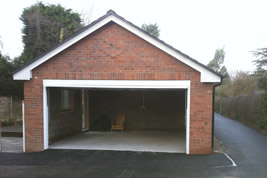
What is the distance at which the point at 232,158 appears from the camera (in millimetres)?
6559

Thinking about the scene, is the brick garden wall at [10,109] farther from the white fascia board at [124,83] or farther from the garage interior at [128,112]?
the white fascia board at [124,83]

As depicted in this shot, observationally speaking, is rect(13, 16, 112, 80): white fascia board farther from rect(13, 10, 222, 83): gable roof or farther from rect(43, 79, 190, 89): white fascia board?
rect(43, 79, 190, 89): white fascia board

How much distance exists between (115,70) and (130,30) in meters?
1.44

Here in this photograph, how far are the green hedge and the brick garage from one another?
651 centimetres

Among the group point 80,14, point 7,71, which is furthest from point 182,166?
point 80,14

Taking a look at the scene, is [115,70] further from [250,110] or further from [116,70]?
[250,110]

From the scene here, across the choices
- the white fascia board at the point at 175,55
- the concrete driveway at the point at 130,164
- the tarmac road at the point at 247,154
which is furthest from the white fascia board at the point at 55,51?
the tarmac road at the point at 247,154

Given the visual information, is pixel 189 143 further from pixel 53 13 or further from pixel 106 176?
pixel 53 13

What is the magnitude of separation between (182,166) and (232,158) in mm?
1954

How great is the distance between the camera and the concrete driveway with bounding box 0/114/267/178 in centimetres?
529

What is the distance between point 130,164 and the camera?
5.96 metres

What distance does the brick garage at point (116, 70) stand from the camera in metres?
6.77

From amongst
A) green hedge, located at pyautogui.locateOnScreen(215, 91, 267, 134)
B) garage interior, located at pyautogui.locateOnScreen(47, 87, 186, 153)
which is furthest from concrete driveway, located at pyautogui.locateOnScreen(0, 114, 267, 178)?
green hedge, located at pyautogui.locateOnScreen(215, 91, 267, 134)

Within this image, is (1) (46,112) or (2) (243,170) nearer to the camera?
(2) (243,170)
